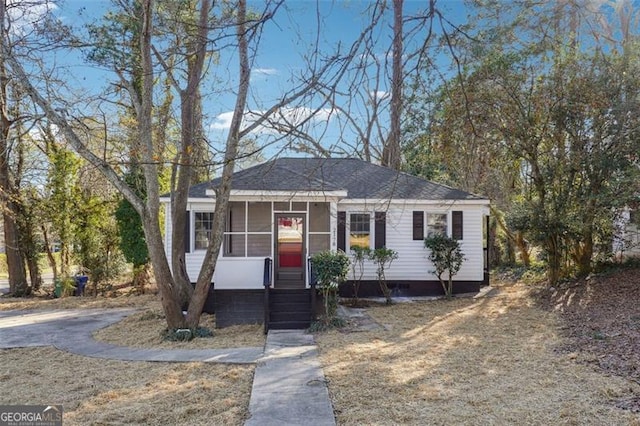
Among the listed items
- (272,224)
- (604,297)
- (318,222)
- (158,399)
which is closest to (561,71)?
(604,297)

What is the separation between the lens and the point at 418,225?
43.7 feet

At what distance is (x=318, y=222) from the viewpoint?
41.8 ft

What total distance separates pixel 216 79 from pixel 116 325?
6269mm

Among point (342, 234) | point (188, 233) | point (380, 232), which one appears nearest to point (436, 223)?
point (380, 232)

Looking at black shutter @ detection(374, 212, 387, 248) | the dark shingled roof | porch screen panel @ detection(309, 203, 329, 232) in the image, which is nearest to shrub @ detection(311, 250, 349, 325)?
the dark shingled roof

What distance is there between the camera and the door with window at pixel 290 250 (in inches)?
477

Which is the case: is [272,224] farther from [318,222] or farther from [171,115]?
[171,115]

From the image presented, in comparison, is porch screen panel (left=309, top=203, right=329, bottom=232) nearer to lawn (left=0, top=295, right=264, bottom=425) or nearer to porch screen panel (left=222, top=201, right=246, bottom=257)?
porch screen panel (left=222, top=201, right=246, bottom=257)

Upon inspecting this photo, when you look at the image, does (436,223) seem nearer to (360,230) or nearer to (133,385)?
(360,230)

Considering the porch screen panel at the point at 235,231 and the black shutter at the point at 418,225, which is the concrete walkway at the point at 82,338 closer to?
the porch screen panel at the point at 235,231

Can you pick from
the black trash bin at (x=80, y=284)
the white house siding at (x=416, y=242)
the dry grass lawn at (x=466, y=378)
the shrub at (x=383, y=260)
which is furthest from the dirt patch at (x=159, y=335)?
the black trash bin at (x=80, y=284)

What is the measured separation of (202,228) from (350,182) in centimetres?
486

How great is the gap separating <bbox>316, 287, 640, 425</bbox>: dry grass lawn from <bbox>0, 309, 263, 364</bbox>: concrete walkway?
1602mm

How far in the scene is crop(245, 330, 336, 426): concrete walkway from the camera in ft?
14.4
